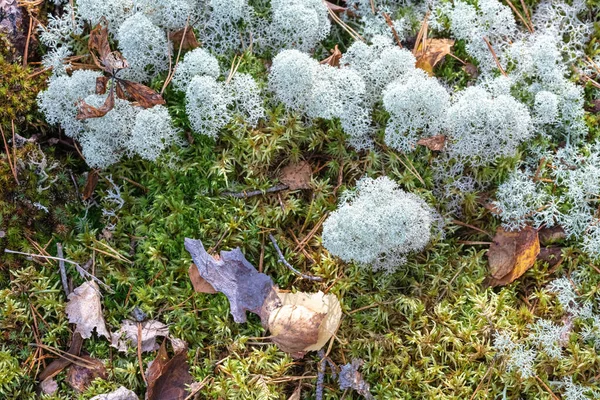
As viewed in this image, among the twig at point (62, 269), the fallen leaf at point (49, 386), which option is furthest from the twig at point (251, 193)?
the fallen leaf at point (49, 386)

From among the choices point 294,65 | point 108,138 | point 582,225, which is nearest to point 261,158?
point 294,65

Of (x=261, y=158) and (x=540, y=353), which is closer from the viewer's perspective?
(x=540, y=353)

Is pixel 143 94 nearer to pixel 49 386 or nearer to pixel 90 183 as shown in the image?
pixel 90 183

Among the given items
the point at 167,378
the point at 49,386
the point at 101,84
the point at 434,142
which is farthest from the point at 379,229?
the point at 49,386

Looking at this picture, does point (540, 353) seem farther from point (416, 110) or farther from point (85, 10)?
point (85, 10)

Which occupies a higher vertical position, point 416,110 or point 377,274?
point 416,110

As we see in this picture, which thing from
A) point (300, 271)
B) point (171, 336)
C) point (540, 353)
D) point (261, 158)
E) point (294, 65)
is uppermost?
point (294, 65)
